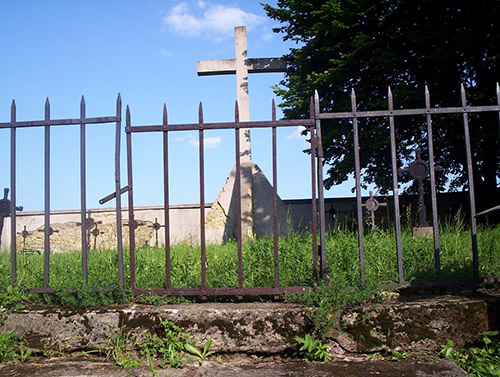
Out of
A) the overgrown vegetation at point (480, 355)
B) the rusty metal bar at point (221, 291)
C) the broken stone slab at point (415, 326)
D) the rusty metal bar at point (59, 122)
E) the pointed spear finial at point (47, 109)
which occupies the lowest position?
the overgrown vegetation at point (480, 355)

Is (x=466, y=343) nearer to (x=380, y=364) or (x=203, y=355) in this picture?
(x=380, y=364)

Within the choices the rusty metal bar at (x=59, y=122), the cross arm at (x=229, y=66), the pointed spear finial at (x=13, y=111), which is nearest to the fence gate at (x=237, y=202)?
the rusty metal bar at (x=59, y=122)

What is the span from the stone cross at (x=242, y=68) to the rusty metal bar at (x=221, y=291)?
17.7 feet

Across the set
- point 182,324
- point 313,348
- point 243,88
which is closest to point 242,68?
point 243,88

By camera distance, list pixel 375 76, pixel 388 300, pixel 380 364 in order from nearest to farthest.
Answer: pixel 380 364
pixel 388 300
pixel 375 76

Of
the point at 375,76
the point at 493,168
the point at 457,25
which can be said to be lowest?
the point at 493,168

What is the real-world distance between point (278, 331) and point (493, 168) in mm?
8683

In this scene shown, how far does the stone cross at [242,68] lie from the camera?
28.2 ft

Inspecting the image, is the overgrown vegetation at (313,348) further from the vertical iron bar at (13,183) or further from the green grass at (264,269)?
the vertical iron bar at (13,183)

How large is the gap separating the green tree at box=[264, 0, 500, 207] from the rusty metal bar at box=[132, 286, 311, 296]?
670 centimetres

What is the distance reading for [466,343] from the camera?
313cm

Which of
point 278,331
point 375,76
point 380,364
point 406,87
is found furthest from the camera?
point 375,76

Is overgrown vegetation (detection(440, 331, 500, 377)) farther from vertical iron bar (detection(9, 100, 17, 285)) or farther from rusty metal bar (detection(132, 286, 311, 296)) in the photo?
vertical iron bar (detection(9, 100, 17, 285))

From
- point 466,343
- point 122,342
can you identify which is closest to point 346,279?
point 466,343
